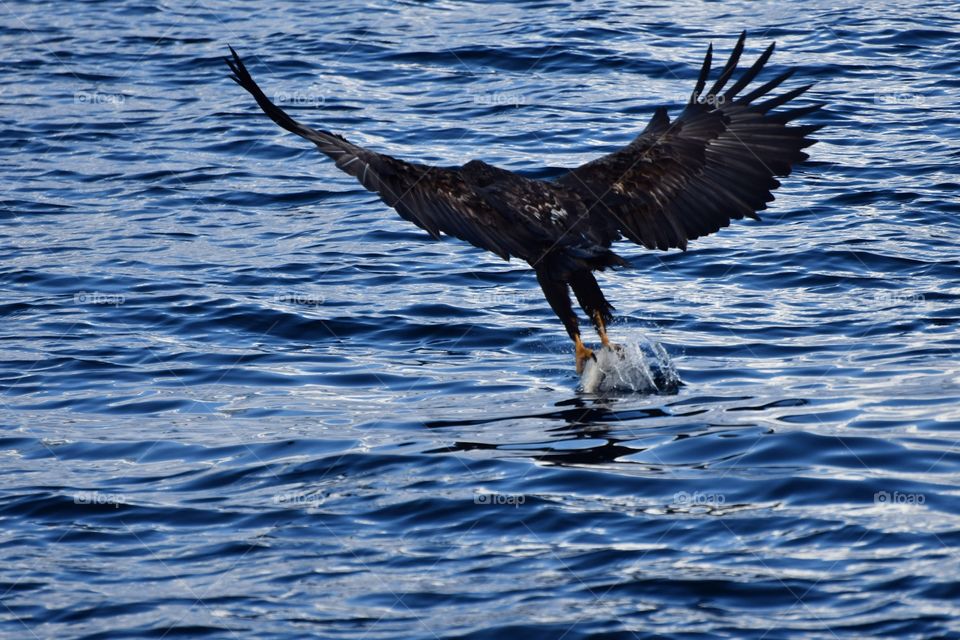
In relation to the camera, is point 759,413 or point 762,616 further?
point 759,413

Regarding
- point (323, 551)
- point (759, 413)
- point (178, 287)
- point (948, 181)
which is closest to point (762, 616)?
point (323, 551)

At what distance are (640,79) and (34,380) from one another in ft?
26.9

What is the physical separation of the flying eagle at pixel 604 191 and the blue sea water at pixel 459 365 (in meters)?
0.71

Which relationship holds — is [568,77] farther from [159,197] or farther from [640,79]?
[159,197]

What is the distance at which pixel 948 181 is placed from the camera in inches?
448
